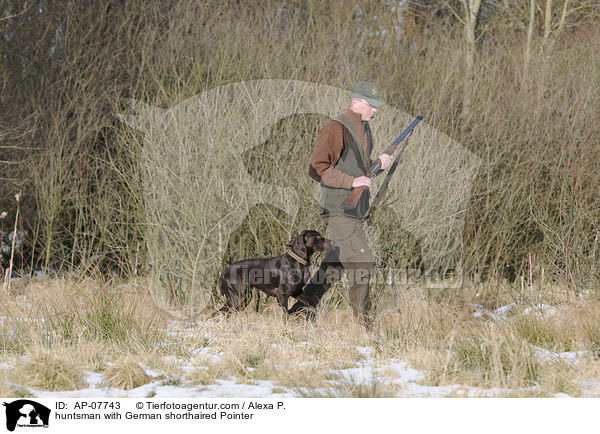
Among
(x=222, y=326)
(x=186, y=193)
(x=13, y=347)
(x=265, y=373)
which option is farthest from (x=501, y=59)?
(x=13, y=347)

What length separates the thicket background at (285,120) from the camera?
694 cm

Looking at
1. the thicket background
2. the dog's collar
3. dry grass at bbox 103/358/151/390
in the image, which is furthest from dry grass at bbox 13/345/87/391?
the thicket background

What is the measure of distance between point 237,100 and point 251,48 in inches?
54.9

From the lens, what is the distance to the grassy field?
3.56 meters

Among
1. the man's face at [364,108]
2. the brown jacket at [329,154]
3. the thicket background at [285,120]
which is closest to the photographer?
the brown jacket at [329,154]

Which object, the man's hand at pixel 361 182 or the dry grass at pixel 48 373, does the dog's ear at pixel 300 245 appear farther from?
the dry grass at pixel 48 373

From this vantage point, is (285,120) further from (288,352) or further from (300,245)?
(288,352)

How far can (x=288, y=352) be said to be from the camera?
4.15 metres

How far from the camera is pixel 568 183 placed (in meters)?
7.13
